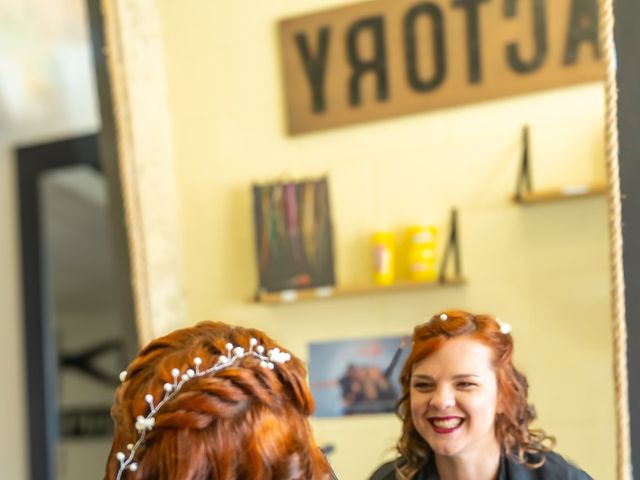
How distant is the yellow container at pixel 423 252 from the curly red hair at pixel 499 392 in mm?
455

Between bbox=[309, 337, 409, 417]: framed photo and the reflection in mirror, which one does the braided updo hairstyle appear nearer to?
bbox=[309, 337, 409, 417]: framed photo

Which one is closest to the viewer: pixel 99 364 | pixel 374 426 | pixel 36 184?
pixel 374 426

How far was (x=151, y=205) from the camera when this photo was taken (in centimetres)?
121

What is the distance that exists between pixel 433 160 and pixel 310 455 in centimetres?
70

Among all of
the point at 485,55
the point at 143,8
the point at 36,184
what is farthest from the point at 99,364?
the point at 485,55

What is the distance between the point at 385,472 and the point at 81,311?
1168mm

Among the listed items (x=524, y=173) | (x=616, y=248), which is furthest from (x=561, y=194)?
(x=616, y=248)

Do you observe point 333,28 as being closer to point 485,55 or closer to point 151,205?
point 485,55

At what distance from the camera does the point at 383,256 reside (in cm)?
115

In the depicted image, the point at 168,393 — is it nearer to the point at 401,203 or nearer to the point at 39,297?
the point at 401,203

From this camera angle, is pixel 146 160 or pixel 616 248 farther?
pixel 146 160

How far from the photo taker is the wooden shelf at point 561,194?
3.47 feet

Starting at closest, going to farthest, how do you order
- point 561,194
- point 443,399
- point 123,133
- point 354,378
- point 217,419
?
point 217,419
point 443,399
point 354,378
point 561,194
point 123,133

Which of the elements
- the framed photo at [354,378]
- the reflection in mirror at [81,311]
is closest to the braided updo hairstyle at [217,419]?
the framed photo at [354,378]
